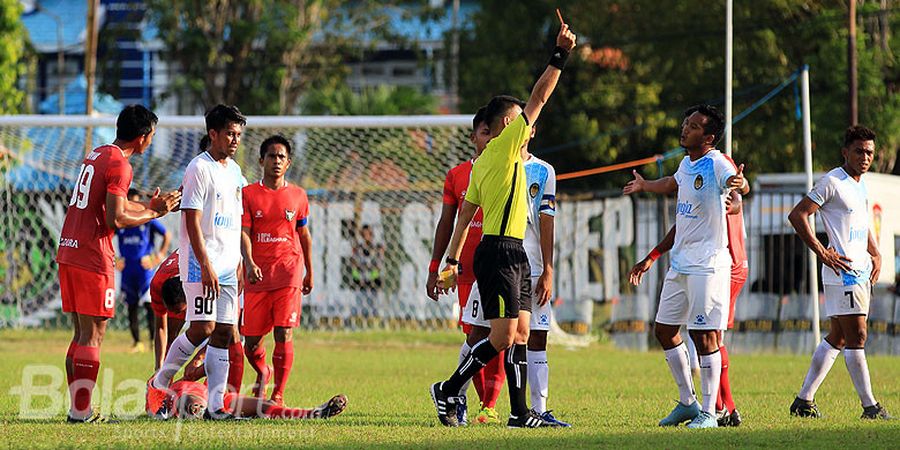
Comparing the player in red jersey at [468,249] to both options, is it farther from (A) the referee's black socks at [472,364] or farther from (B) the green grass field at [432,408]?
(A) the referee's black socks at [472,364]

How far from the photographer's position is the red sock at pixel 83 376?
9836 mm

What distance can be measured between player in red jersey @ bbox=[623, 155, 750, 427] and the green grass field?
201mm

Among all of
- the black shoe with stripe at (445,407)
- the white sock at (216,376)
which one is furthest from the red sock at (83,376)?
the black shoe with stripe at (445,407)

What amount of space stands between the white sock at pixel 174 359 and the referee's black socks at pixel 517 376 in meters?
2.27

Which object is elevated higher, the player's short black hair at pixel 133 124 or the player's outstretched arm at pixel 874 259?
the player's short black hair at pixel 133 124

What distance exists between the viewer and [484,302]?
9492mm

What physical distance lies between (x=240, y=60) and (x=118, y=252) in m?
22.4

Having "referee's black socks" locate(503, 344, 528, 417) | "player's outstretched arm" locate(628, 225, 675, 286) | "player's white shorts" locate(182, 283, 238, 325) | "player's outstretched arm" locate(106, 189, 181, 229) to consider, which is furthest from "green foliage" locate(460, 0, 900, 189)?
"player's outstretched arm" locate(106, 189, 181, 229)

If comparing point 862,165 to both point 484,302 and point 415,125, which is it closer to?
point 484,302

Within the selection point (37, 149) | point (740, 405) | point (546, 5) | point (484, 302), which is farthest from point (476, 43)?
point (484, 302)

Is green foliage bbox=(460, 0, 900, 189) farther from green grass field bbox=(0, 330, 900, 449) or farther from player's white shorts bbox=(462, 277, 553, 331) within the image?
player's white shorts bbox=(462, 277, 553, 331)

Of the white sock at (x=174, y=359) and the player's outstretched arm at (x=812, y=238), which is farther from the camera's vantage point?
the player's outstretched arm at (x=812, y=238)

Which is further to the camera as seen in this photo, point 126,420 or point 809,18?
point 809,18

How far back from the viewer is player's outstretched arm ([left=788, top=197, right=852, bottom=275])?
36.2 feet
